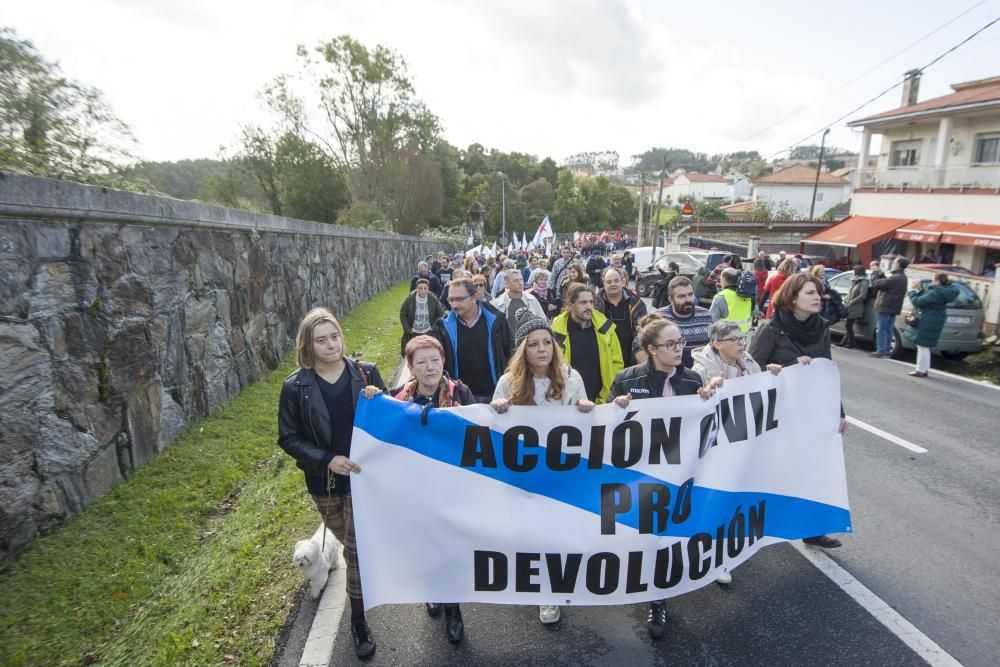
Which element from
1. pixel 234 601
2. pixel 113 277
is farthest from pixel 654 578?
Answer: pixel 113 277

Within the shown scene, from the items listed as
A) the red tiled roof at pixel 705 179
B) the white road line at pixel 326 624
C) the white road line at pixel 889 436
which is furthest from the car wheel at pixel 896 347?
the red tiled roof at pixel 705 179

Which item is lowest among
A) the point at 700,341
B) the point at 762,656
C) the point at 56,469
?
the point at 762,656

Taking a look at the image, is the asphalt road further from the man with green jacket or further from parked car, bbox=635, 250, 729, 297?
parked car, bbox=635, 250, 729, 297

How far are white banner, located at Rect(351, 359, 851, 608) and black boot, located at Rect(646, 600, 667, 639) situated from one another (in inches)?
9.4

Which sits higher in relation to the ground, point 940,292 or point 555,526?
point 940,292

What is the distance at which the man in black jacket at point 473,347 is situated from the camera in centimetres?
498

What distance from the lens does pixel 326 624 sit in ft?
11.2

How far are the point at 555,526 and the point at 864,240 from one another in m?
28.7

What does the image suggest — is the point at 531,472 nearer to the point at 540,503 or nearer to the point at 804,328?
the point at 540,503

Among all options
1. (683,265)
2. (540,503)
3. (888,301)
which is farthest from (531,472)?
(683,265)

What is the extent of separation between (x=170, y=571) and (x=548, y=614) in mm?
2553

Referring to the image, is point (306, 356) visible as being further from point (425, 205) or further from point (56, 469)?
point (425, 205)

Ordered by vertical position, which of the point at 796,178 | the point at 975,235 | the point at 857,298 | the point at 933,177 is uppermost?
the point at 796,178

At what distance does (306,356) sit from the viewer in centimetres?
314
